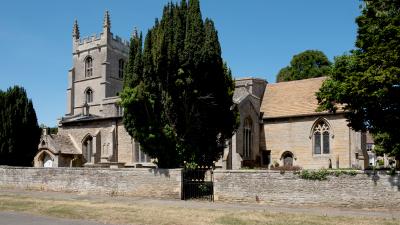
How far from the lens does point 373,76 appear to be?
16.6 metres

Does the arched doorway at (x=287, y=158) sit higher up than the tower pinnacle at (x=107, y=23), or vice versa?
the tower pinnacle at (x=107, y=23)

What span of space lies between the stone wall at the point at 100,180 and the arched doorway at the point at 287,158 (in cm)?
1780

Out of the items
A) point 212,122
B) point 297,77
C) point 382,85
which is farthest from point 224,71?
point 297,77

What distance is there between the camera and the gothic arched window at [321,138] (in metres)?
34.5

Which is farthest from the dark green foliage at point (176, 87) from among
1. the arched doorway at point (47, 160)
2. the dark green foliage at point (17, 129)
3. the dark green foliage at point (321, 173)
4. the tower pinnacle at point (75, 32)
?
the tower pinnacle at point (75, 32)

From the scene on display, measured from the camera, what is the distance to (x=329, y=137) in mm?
34250

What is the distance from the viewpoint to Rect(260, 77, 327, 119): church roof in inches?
1427

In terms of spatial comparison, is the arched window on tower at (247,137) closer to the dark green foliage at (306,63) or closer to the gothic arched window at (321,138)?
the gothic arched window at (321,138)

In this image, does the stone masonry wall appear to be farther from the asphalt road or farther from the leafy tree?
the asphalt road

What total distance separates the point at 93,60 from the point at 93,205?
153ft

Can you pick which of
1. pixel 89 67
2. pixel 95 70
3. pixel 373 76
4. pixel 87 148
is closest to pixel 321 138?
pixel 373 76

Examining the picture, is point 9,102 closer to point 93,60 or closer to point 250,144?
point 250,144

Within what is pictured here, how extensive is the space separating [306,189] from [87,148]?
88.9 feet

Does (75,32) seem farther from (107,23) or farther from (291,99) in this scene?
(291,99)
